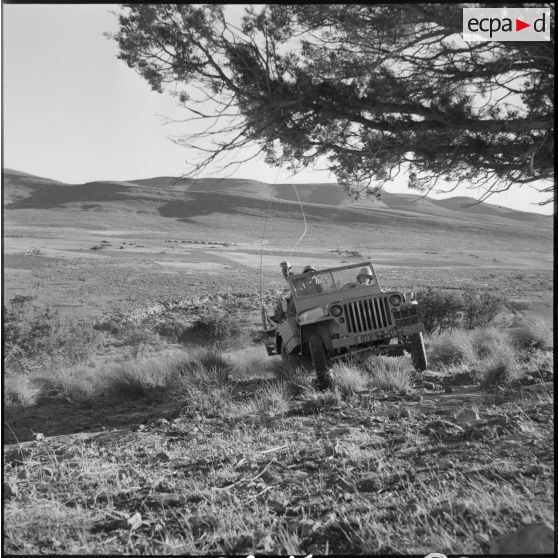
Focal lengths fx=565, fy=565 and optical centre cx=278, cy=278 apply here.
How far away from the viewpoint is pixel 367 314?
9.73m

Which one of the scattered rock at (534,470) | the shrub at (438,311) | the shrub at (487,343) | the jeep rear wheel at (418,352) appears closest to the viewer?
the scattered rock at (534,470)

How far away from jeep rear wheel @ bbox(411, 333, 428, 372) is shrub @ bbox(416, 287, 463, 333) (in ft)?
28.7

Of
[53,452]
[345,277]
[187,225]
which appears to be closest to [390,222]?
[187,225]

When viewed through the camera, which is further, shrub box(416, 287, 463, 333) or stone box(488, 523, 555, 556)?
shrub box(416, 287, 463, 333)

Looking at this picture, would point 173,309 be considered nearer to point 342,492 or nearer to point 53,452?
point 53,452

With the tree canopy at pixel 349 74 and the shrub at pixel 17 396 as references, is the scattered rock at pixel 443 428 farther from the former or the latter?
the shrub at pixel 17 396

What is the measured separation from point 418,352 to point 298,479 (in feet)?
18.6

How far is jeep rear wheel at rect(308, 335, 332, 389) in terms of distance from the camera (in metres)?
9.23

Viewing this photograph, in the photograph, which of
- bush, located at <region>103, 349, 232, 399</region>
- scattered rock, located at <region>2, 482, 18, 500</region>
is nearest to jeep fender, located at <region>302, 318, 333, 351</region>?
bush, located at <region>103, 349, 232, 399</region>

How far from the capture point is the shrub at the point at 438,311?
19.0 meters

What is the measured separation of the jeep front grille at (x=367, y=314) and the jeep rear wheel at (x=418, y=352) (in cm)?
60

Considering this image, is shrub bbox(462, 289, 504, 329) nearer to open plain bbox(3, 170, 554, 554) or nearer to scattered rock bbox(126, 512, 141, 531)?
open plain bbox(3, 170, 554, 554)

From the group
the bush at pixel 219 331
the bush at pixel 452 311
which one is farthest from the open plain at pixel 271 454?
the bush at pixel 452 311

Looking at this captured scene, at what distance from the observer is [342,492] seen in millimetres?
4398
